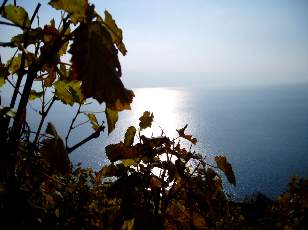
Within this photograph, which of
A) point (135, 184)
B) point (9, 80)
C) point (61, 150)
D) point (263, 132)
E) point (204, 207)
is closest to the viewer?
point (61, 150)

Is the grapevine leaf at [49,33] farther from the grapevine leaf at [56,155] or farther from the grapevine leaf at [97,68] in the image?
the grapevine leaf at [56,155]

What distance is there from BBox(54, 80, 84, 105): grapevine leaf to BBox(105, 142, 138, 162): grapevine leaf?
18.5 inches

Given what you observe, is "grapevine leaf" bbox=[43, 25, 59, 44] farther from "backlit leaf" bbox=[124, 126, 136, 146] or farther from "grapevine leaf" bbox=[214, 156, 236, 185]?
"grapevine leaf" bbox=[214, 156, 236, 185]

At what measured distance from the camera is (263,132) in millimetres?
185250

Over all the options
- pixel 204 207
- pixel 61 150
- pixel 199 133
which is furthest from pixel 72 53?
pixel 199 133

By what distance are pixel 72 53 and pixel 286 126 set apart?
213843mm

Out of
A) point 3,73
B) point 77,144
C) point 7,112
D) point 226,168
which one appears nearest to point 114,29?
point 7,112

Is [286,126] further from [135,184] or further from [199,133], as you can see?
[135,184]

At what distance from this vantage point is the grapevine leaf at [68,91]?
1.65 m

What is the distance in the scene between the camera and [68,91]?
1.69 m

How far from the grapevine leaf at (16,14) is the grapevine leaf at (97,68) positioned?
0.50 m

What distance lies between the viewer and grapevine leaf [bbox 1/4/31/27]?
49.7 inches

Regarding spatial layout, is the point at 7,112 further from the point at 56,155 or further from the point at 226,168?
the point at 226,168

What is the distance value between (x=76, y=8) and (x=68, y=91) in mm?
709
